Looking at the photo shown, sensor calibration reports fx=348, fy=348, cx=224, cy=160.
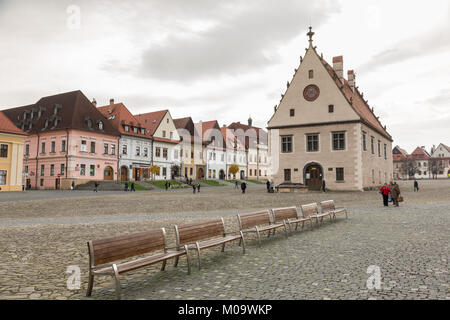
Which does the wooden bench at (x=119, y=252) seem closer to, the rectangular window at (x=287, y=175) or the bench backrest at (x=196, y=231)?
the bench backrest at (x=196, y=231)

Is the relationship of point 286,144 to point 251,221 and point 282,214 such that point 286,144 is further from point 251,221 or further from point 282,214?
point 251,221

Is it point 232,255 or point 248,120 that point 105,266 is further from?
point 248,120

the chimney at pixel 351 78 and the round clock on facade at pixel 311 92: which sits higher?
the chimney at pixel 351 78

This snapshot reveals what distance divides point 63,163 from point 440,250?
47067 millimetres

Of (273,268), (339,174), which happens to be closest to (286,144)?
(339,174)

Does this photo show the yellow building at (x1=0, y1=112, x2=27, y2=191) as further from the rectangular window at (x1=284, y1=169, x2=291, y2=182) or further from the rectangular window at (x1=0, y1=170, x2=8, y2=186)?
the rectangular window at (x1=284, y1=169, x2=291, y2=182)

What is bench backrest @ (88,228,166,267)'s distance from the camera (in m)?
4.96

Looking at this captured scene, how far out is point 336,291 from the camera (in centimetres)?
487

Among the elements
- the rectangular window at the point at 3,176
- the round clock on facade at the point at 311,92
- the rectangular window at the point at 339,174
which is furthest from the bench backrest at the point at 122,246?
the rectangular window at the point at 3,176

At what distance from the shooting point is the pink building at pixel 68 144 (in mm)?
46188

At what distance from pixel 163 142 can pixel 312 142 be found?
99.1 feet

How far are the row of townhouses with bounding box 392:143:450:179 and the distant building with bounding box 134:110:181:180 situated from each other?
8477 cm

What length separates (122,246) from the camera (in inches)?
211
